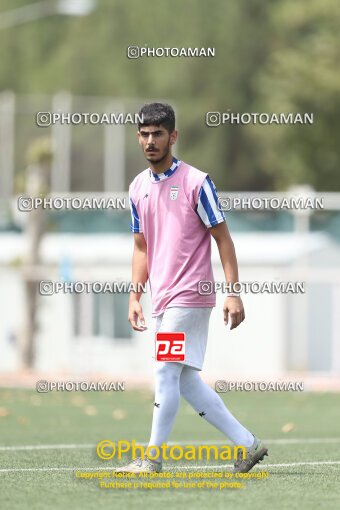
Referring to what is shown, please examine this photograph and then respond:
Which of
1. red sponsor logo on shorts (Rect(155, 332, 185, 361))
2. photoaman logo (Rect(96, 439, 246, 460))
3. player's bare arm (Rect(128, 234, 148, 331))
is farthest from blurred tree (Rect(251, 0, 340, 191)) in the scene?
red sponsor logo on shorts (Rect(155, 332, 185, 361))

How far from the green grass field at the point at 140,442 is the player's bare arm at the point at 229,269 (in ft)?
3.04

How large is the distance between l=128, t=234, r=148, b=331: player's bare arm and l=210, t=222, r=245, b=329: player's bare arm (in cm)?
53

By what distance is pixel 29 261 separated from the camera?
99.0ft

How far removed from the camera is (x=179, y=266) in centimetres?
873

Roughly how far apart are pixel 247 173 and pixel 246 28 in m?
Answer: 6.45

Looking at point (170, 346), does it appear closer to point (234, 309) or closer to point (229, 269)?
point (234, 309)

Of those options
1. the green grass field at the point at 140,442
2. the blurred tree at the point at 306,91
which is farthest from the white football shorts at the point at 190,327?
the blurred tree at the point at 306,91

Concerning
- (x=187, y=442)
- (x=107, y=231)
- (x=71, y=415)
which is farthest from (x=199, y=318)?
(x=107, y=231)

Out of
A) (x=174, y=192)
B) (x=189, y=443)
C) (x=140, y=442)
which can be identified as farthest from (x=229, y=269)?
(x=189, y=443)

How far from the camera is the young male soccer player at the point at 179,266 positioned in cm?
864

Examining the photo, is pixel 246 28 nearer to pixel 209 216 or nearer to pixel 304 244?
pixel 304 244

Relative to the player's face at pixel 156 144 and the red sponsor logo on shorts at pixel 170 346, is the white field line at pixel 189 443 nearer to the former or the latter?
the red sponsor logo on shorts at pixel 170 346

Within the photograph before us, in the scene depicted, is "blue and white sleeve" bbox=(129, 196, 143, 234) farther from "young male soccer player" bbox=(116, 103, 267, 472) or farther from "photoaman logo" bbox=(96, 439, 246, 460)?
"photoaman logo" bbox=(96, 439, 246, 460)

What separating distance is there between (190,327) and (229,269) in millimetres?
399
